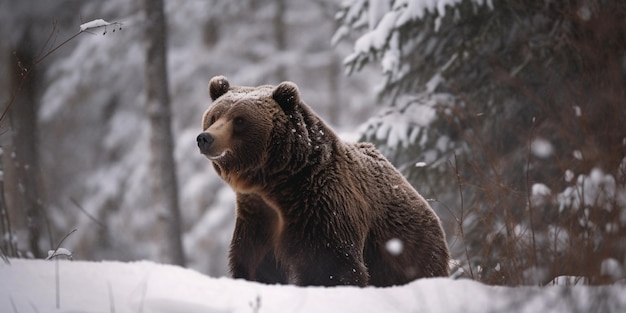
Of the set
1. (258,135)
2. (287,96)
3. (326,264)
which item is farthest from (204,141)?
(326,264)

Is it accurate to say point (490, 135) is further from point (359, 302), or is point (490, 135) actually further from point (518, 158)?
point (359, 302)

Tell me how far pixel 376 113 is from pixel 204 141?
22.7ft

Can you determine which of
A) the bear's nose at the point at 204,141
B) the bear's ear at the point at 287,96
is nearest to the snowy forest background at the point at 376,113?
the bear's nose at the point at 204,141

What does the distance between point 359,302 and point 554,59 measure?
13.8ft

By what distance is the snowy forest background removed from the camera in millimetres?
3908

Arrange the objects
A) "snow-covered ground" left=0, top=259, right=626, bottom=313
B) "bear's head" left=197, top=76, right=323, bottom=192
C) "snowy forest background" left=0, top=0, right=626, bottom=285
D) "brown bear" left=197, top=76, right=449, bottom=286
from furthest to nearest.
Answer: "snowy forest background" left=0, top=0, right=626, bottom=285 → "bear's head" left=197, top=76, right=323, bottom=192 → "brown bear" left=197, top=76, right=449, bottom=286 → "snow-covered ground" left=0, top=259, right=626, bottom=313

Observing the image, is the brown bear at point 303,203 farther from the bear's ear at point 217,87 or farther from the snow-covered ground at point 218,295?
the snow-covered ground at point 218,295

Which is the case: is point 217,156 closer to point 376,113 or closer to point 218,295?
point 218,295

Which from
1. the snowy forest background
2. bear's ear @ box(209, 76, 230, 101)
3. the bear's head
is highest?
bear's ear @ box(209, 76, 230, 101)

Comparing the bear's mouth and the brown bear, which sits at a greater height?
the bear's mouth

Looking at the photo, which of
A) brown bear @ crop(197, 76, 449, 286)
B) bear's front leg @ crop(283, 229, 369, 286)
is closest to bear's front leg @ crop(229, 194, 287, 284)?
brown bear @ crop(197, 76, 449, 286)

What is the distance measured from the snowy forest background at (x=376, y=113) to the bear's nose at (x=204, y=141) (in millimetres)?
971

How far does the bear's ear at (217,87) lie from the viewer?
13.2 feet

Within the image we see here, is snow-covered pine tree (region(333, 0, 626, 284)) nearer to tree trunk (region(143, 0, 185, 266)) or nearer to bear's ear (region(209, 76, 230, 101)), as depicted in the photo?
bear's ear (region(209, 76, 230, 101))
